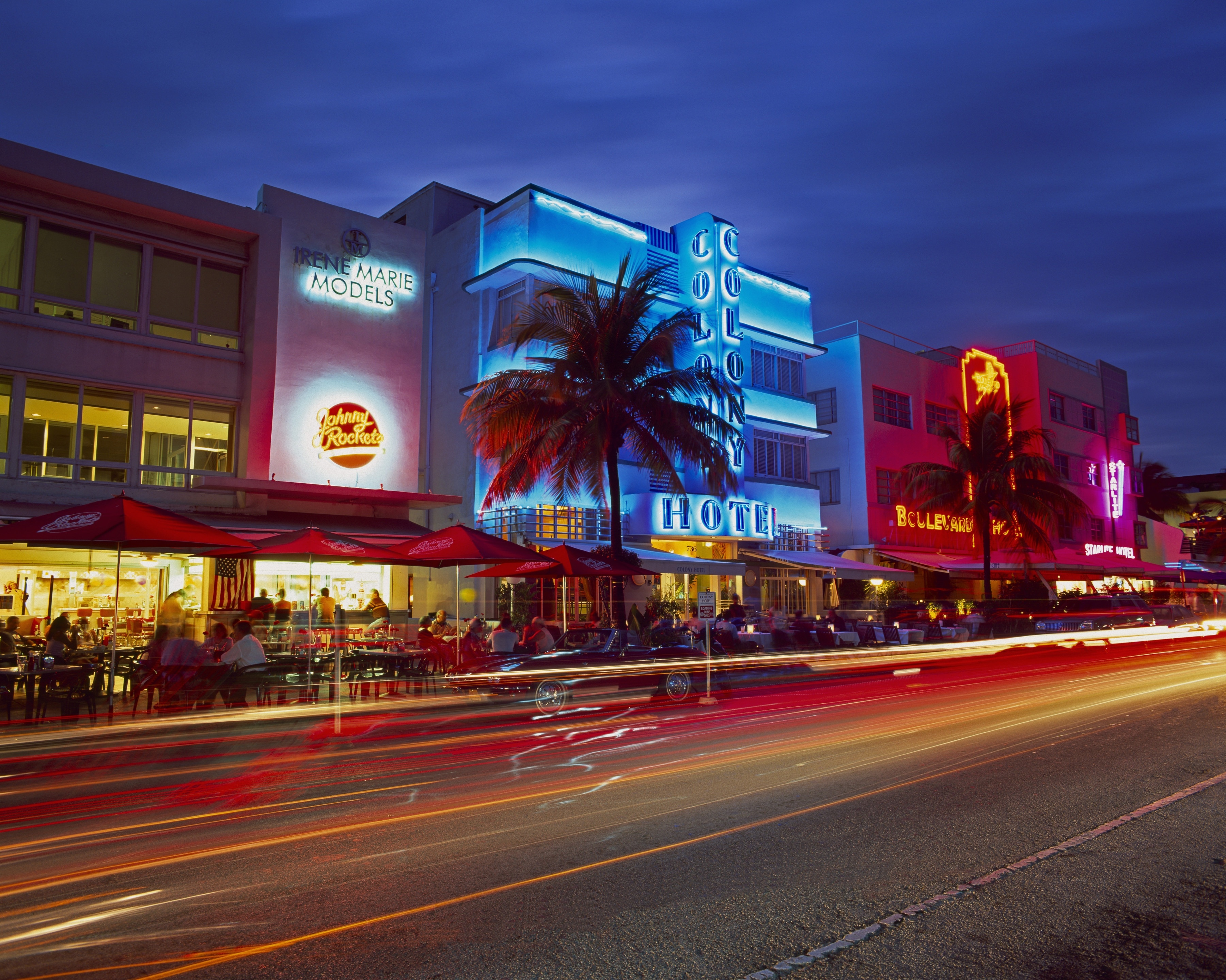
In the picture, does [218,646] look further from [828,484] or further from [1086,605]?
[828,484]

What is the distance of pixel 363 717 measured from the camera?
519 inches

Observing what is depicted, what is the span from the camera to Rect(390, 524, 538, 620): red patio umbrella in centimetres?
1466

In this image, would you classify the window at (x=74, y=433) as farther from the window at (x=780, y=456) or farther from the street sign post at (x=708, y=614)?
the window at (x=780, y=456)

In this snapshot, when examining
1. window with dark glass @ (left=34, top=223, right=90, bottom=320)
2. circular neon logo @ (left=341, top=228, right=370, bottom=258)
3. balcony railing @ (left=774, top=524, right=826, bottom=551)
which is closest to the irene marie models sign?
circular neon logo @ (left=341, top=228, right=370, bottom=258)

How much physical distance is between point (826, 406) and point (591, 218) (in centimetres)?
1554

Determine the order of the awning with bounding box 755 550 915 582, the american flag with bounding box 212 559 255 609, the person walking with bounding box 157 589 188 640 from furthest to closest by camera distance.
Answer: the awning with bounding box 755 550 915 582 < the american flag with bounding box 212 559 255 609 < the person walking with bounding box 157 589 188 640

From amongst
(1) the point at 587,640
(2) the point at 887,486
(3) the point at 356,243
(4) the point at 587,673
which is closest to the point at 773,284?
(2) the point at 887,486

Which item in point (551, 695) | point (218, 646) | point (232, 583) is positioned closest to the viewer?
point (218, 646)

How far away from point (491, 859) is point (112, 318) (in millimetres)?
18614

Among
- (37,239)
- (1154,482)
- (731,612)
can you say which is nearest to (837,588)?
(731,612)

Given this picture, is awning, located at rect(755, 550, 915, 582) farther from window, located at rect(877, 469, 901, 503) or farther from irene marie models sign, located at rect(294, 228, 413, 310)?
irene marie models sign, located at rect(294, 228, 413, 310)

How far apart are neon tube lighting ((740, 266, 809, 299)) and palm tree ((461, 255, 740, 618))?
46.7ft

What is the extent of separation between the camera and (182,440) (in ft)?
68.6

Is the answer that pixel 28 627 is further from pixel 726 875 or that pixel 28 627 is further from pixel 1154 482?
pixel 1154 482
